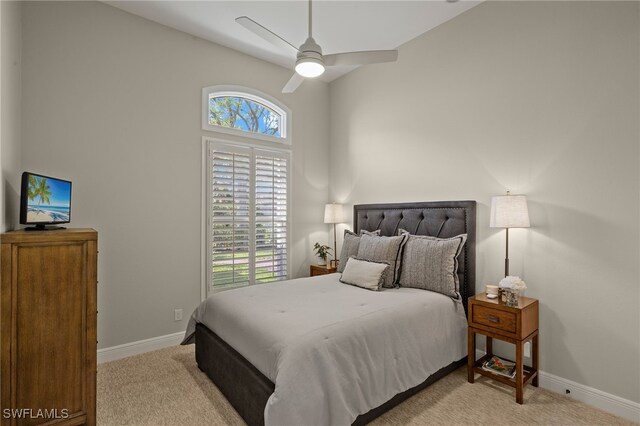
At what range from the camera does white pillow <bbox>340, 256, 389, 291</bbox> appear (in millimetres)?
2834

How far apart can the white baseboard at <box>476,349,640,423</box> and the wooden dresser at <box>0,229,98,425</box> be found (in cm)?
329

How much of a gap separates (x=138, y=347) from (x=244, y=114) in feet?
9.25

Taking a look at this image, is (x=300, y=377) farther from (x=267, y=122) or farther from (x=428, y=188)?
(x=267, y=122)

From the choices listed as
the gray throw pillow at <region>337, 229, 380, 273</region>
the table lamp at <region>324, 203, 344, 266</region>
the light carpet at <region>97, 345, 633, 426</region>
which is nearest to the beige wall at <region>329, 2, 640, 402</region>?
the light carpet at <region>97, 345, 633, 426</region>

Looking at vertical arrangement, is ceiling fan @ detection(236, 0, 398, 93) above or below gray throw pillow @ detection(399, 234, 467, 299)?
above

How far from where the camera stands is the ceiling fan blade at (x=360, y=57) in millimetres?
2326

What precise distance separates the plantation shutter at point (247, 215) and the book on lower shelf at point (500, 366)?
251 cm

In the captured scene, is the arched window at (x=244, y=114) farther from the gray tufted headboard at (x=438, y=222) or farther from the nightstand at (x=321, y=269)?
the nightstand at (x=321, y=269)

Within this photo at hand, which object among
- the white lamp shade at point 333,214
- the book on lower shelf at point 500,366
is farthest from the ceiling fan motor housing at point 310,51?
the book on lower shelf at point 500,366

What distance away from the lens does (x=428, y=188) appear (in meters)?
3.46

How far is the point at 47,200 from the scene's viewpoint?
219 cm

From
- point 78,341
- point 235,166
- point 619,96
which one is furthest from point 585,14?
point 78,341

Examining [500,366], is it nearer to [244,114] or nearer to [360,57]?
[360,57]

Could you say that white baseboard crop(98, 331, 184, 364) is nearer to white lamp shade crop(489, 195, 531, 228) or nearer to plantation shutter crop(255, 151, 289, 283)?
plantation shutter crop(255, 151, 289, 283)
